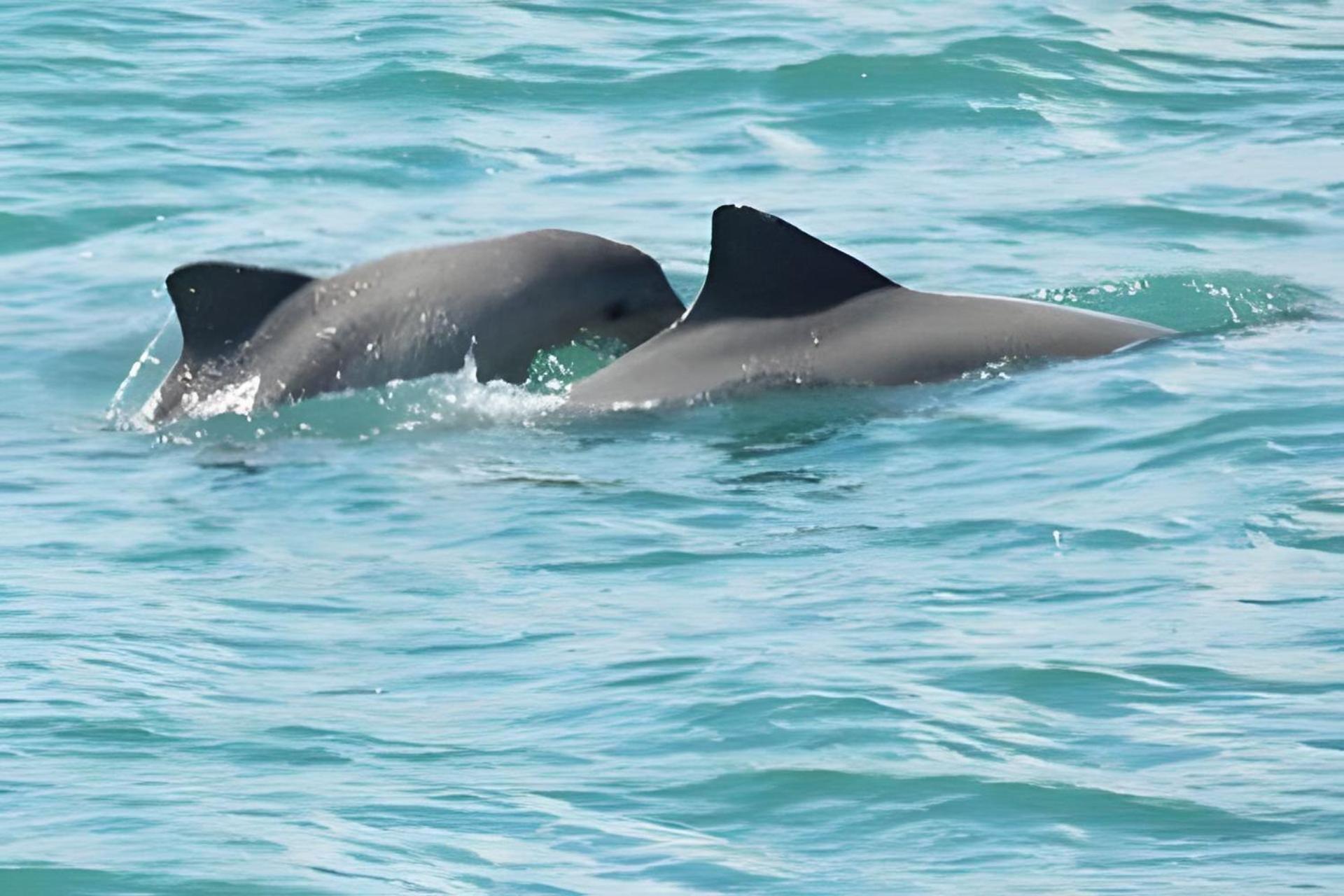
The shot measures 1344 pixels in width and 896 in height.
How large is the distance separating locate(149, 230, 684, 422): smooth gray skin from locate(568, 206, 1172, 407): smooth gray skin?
0.39m

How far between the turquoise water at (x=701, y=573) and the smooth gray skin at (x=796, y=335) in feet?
0.55

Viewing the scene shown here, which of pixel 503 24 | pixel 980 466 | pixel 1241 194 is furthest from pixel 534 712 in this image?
pixel 503 24

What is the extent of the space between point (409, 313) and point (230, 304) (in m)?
0.92

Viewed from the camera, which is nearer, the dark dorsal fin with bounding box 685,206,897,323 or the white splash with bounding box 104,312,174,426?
the dark dorsal fin with bounding box 685,206,897,323

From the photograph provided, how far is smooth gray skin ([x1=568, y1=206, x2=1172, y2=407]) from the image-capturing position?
1097cm

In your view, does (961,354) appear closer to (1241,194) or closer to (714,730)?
(714,730)

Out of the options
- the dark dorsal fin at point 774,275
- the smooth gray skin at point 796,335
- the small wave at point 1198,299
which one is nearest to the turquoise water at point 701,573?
the small wave at point 1198,299

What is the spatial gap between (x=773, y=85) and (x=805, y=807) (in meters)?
16.5

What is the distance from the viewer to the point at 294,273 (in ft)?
40.0

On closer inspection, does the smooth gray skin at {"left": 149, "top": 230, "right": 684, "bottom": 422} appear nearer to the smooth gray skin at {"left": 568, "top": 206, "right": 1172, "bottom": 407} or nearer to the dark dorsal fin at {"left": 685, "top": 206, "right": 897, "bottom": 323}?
the smooth gray skin at {"left": 568, "top": 206, "right": 1172, "bottom": 407}

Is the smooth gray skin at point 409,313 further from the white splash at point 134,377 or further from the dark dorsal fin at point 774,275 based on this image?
the dark dorsal fin at point 774,275

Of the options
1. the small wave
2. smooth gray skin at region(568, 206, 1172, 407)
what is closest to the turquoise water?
the small wave

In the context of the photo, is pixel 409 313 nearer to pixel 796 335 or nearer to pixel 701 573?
pixel 796 335

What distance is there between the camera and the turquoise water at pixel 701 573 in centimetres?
610
